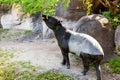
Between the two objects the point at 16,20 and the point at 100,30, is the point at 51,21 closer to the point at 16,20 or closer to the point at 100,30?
the point at 100,30

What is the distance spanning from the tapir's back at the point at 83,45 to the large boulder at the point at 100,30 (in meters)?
0.96


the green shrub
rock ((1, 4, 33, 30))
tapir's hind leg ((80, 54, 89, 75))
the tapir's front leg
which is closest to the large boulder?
the green shrub

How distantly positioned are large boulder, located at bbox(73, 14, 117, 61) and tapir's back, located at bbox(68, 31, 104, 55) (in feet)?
3.14

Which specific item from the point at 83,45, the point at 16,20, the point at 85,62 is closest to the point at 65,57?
the point at 85,62

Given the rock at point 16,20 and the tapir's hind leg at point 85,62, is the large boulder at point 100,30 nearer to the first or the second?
the tapir's hind leg at point 85,62

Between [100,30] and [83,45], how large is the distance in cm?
136

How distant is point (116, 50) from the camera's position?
25.4 ft

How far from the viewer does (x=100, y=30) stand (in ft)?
23.1

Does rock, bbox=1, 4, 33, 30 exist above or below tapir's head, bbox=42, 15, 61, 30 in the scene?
below

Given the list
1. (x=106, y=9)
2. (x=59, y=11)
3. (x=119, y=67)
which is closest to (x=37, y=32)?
(x=59, y=11)

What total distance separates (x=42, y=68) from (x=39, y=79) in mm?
424

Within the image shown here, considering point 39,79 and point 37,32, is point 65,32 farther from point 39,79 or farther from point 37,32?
point 37,32

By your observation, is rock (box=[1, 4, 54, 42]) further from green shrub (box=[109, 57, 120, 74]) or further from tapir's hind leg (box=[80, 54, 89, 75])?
tapir's hind leg (box=[80, 54, 89, 75])

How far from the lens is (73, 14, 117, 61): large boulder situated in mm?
6970
